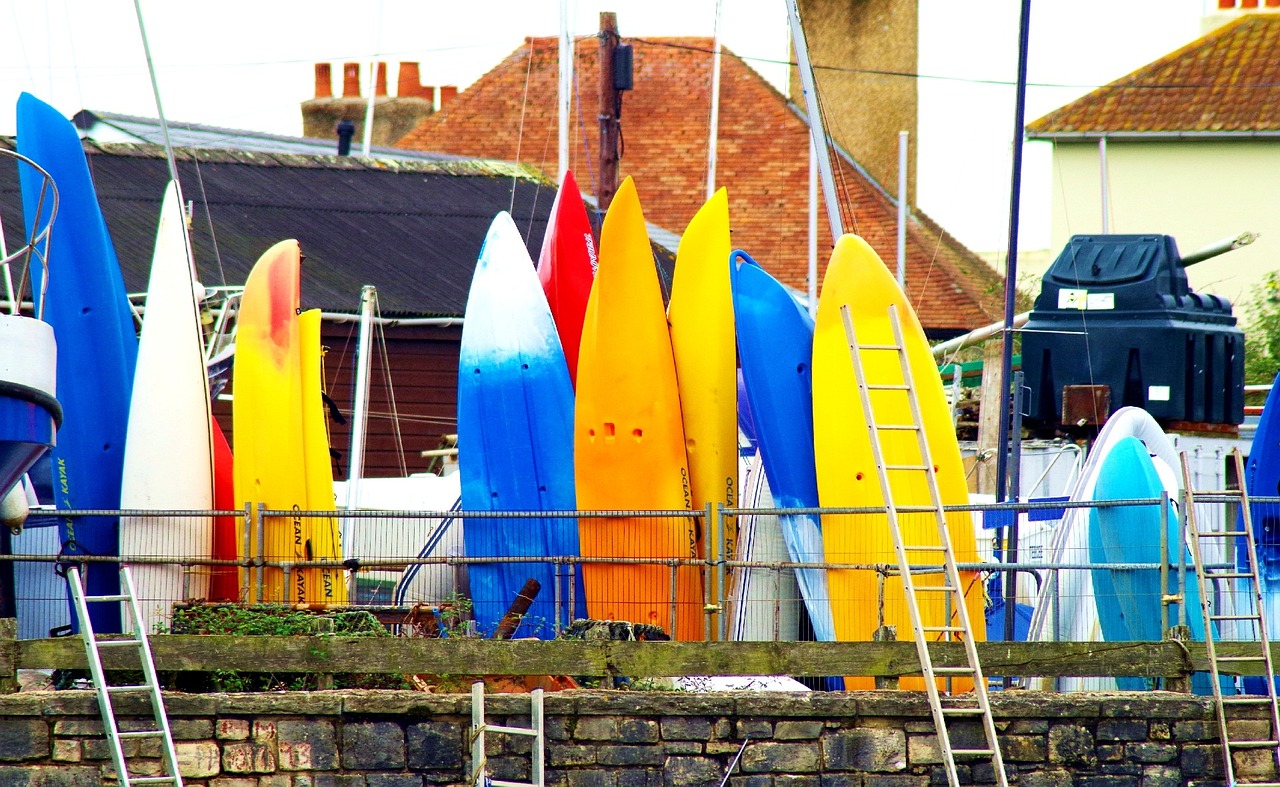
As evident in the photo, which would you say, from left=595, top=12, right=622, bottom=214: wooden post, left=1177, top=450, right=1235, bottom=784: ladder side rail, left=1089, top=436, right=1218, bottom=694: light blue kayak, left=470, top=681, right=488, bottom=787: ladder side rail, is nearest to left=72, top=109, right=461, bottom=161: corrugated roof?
left=595, top=12, right=622, bottom=214: wooden post

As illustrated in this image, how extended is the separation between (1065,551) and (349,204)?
1289cm

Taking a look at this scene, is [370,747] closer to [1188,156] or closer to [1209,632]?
[1209,632]

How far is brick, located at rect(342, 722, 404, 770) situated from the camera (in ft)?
29.5

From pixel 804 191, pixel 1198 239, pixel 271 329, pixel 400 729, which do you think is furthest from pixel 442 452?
pixel 1198 239

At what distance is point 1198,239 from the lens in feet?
97.7

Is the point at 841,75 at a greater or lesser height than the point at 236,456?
greater

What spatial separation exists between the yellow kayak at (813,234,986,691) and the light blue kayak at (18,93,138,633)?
4.37 meters

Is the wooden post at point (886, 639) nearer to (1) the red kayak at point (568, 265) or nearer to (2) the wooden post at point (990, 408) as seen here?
(1) the red kayak at point (568, 265)

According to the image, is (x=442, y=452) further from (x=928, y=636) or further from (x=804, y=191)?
(x=804, y=191)

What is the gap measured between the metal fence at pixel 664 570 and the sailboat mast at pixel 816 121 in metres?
3.30

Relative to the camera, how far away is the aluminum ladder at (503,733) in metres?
8.75

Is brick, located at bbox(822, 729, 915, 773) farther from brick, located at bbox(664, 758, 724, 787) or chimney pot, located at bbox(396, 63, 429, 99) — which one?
chimney pot, located at bbox(396, 63, 429, 99)

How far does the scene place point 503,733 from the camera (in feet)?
29.7

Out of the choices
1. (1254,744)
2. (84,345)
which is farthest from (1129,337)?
(84,345)
